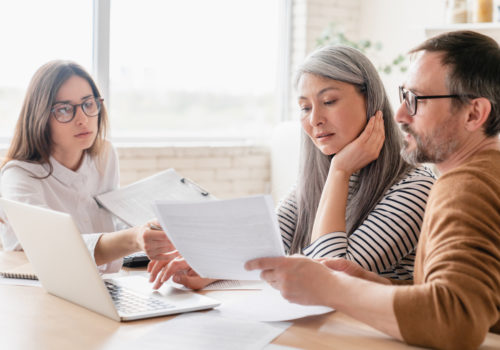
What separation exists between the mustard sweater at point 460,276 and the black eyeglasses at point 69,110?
1475mm

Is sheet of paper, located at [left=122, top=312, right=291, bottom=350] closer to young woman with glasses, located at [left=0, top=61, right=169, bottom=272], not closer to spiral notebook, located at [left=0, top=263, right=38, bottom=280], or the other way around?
spiral notebook, located at [left=0, top=263, right=38, bottom=280]

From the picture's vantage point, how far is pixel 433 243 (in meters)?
1.10

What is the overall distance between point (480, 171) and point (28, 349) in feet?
2.94

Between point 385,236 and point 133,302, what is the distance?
657 mm

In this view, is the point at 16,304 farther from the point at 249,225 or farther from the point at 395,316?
the point at 395,316

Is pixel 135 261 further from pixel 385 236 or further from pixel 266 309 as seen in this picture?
pixel 385 236

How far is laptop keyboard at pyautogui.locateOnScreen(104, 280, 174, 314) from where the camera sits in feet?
4.24

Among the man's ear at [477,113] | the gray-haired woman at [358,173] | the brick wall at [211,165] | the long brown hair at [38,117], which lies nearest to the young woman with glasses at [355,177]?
the gray-haired woman at [358,173]

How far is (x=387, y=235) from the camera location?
1.54 metres

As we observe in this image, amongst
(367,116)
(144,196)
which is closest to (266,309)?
(367,116)

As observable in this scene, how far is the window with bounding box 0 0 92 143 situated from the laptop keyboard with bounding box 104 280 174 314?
2.29 metres

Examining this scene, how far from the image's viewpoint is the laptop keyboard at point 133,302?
129 cm

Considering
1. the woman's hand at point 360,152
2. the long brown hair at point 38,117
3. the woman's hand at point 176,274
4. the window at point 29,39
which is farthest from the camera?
the window at point 29,39

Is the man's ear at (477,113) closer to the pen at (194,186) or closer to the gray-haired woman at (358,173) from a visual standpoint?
the gray-haired woman at (358,173)
